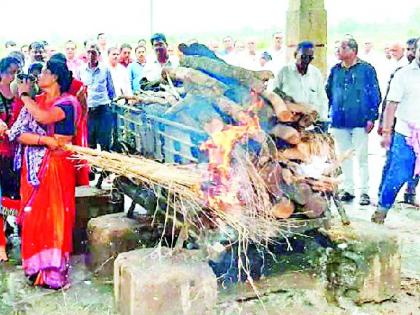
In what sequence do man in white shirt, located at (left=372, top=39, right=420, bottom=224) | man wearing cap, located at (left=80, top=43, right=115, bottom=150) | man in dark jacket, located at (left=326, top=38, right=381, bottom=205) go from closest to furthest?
man in white shirt, located at (left=372, top=39, right=420, bottom=224) < man in dark jacket, located at (left=326, top=38, right=381, bottom=205) < man wearing cap, located at (left=80, top=43, right=115, bottom=150)

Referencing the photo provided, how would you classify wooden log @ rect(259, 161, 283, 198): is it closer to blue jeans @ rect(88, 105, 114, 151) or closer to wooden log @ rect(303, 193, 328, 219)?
wooden log @ rect(303, 193, 328, 219)

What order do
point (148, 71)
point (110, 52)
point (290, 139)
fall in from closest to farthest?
point (290, 139) → point (148, 71) → point (110, 52)

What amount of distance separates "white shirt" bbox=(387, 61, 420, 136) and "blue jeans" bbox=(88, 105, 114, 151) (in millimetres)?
3774

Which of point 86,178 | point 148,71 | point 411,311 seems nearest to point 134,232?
point 86,178

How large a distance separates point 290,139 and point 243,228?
73cm

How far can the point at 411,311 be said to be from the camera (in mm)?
4762

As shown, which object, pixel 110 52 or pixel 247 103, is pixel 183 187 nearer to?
pixel 247 103

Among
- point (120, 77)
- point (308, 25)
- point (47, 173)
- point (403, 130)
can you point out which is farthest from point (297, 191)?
point (120, 77)

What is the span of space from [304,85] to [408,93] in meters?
1.25

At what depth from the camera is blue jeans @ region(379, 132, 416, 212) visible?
6352 millimetres

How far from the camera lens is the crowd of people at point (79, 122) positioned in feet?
16.5

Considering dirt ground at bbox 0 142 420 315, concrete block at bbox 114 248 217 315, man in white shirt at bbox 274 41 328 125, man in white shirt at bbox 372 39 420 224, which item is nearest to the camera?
concrete block at bbox 114 248 217 315

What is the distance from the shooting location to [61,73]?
503cm

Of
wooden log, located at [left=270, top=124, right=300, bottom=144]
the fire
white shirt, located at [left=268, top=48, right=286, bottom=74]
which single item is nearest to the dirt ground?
the fire
